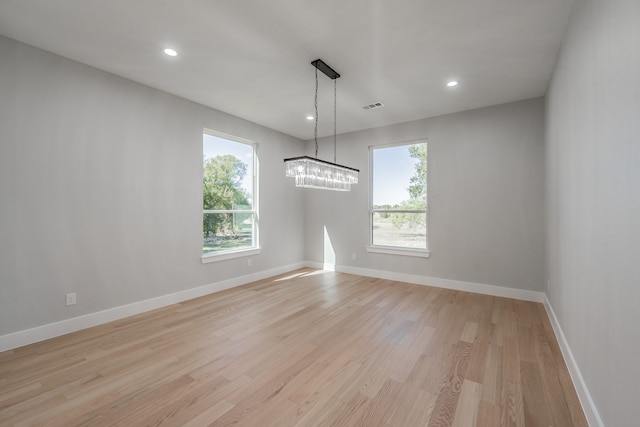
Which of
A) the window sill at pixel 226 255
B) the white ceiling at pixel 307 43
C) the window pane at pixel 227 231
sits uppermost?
the white ceiling at pixel 307 43

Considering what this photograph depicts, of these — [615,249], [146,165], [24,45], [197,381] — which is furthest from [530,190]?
[24,45]

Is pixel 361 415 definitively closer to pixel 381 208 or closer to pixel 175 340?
pixel 175 340

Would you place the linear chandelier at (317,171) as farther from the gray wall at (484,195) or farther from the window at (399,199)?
the gray wall at (484,195)

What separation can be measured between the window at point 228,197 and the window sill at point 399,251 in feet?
7.39

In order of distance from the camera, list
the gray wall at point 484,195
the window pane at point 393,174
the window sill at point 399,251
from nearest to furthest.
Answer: the gray wall at point 484,195 < the window sill at point 399,251 < the window pane at point 393,174

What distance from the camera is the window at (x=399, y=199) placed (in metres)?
4.88

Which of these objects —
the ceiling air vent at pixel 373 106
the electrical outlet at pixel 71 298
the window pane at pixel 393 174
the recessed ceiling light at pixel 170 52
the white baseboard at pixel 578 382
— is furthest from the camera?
the window pane at pixel 393 174

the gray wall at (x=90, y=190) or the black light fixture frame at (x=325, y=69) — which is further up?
the black light fixture frame at (x=325, y=69)

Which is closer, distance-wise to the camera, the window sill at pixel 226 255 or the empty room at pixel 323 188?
the empty room at pixel 323 188

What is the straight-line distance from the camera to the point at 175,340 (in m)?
2.75

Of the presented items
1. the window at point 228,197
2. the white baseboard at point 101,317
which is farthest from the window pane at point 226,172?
the white baseboard at point 101,317

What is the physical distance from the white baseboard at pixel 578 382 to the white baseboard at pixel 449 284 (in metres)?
1.07

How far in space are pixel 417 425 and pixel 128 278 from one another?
11.1 feet

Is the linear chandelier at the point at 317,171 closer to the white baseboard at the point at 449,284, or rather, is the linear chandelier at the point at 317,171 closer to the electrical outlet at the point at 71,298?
the white baseboard at the point at 449,284
